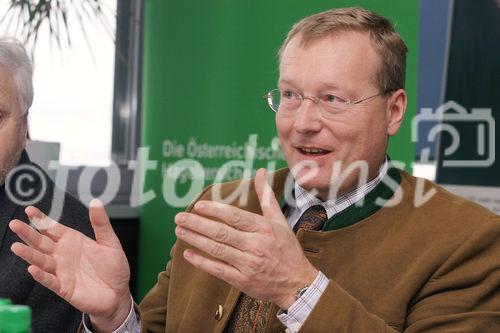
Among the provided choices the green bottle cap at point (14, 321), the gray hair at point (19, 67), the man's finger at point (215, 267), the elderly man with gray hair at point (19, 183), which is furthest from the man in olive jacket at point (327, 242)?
the gray hair at point (19, 67)

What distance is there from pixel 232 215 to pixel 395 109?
70 cm

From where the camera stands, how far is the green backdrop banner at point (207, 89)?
3381 mm

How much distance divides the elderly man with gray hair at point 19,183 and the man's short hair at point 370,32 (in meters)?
0.73

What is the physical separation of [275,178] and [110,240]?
1.79ft

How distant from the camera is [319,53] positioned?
1715 mm

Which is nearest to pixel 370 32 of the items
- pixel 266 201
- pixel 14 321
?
pixel 266 201

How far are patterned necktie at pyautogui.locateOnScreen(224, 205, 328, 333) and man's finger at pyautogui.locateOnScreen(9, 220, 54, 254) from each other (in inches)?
18.2

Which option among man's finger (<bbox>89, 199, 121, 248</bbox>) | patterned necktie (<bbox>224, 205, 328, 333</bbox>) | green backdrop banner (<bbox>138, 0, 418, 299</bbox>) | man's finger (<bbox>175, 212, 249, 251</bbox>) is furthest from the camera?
green backdrop banner (<bbox>138, 0, 418, 299</bbox>)

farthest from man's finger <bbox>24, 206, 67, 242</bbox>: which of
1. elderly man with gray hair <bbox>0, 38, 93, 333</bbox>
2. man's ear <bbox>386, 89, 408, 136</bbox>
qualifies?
man's ear <bbox>386, 89, 408, 136</bbox>

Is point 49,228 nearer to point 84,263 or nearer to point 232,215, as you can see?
point 84,263

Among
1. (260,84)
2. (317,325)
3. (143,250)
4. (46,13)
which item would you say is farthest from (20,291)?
(143,250)

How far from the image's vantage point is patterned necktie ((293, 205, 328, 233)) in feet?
5.79

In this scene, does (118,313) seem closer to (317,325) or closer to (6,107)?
(317,325)

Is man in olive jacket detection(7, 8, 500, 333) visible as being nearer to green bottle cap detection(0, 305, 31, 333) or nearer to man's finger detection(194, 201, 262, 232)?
man's finger detection(194, 201, 262, 232)
